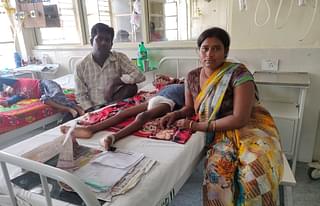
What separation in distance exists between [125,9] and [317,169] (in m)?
2.46

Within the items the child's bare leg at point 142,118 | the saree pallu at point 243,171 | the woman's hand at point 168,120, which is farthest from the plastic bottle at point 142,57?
the saree pallu at point 243,171

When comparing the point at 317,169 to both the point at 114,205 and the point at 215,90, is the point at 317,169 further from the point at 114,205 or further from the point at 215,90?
A: the point at 114,205

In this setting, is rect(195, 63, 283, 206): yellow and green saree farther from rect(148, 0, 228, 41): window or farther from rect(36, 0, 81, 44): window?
rect(36, 0, 81, 44): window

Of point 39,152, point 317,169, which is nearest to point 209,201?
point 39,152

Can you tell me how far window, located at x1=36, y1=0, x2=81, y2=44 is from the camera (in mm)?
3230

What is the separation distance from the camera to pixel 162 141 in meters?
1.32

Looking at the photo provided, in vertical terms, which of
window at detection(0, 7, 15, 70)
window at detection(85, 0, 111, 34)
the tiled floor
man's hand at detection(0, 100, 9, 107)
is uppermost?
window at detection(85, 0, 111, 34)

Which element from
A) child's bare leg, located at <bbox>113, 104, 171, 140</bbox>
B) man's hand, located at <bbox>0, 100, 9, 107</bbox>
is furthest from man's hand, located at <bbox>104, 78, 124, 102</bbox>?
man's hand, located at <bbox>0, 100, 9, 107</bbox>

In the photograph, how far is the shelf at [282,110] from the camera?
75.6 inches

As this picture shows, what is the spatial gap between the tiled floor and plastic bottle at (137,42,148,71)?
1216 millimetres

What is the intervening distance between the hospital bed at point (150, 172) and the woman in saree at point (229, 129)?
107 mm

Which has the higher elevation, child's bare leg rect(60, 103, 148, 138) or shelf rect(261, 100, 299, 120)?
child's bare leg rect(60, 103, 148, 138)

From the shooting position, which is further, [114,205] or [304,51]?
[304,51]

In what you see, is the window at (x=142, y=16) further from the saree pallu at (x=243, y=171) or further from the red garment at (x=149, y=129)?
the saree pallu at (x=243, y=171)
